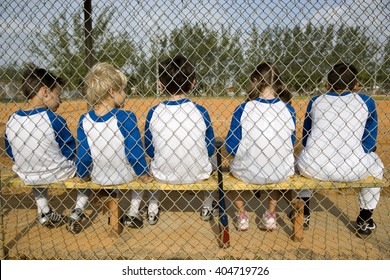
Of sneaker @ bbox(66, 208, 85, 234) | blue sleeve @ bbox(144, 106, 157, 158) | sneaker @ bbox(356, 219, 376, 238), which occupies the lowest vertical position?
sneaker @ bbox(66, 208, 85, 234)

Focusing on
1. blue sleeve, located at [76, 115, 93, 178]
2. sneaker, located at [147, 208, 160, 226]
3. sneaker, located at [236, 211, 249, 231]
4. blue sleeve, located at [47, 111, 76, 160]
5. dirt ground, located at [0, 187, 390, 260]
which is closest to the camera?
dirt ground, located at [0, 187, 390, 260]

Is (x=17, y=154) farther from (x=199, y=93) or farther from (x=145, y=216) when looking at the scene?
(x=199, y=93)

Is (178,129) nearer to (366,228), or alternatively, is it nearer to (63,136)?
(63,136)

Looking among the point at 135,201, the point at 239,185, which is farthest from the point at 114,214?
the point at 239,185

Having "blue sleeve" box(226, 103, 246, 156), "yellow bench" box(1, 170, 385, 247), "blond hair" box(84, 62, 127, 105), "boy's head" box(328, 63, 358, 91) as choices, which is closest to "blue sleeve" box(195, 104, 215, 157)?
"blue sleeve" box(226, 103, 246, 156)

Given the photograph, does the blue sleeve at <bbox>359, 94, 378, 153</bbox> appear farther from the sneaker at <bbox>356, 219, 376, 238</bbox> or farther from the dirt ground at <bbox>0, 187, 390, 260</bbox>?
the dirt ground at <bbox>0, 187, 390, 260</bbox>

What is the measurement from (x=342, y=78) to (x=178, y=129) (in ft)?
4.42

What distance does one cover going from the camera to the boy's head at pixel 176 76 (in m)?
2.71

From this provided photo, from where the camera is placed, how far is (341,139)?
8.82 ft

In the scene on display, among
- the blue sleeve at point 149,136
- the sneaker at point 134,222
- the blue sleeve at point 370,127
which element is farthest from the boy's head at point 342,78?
the sneaker at point 134,222

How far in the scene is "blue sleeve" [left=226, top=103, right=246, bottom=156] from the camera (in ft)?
9.09

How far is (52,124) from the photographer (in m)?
2.85

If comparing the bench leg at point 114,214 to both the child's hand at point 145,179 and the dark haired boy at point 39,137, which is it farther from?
the dark haired boy at point 39,137

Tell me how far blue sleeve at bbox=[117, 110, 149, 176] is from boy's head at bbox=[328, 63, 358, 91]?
155 centimetres
